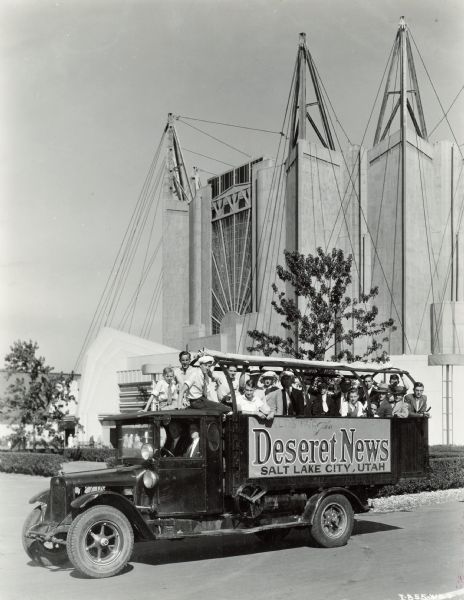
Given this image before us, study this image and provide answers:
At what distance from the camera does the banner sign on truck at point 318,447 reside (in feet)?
32.7

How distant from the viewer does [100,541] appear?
8.50 m

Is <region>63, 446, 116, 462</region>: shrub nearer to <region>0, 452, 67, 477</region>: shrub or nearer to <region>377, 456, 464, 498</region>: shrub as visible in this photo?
<region>0, 452, 67, 477</region>: shrub

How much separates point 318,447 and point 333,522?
1.03m

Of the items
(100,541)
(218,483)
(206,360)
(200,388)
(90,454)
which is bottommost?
(90,454)

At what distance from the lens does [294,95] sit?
48.4 m

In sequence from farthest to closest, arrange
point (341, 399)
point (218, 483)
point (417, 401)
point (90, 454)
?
point (90, 454) → point (417, 401) → point (341, 399) → point (218, 483)

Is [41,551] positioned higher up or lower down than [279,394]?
lower down

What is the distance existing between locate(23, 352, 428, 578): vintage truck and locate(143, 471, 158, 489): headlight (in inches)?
0.5

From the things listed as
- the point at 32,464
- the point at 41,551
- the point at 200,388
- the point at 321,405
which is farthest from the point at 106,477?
the point at 32,464

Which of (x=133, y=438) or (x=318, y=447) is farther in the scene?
(x=318, y=447)

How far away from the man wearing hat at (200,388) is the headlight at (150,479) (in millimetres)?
1166

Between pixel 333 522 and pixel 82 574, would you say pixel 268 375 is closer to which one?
pixel 333 522

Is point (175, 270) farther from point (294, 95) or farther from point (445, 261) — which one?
point (445, 261)

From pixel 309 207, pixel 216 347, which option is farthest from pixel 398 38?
pixel 216 347
